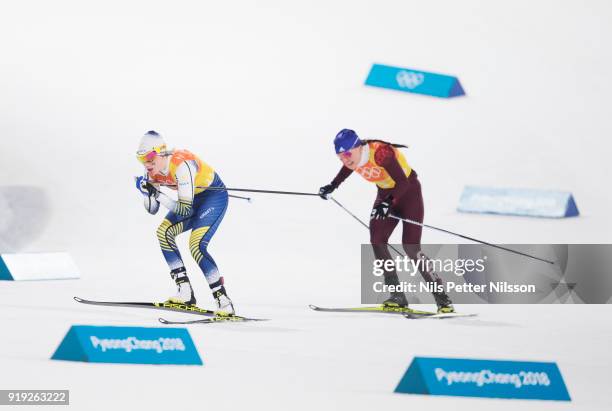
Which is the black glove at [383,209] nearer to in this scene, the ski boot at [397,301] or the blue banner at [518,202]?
the ski boot at [397,301]

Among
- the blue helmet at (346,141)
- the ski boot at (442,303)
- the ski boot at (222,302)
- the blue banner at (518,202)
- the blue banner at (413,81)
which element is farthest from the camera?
the blue banner at (413,81)

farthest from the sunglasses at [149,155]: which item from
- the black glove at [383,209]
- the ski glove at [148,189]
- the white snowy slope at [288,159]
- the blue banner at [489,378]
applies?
the blue banner at [489,378]

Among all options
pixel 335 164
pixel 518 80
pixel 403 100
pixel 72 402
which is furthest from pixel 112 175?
pixel 72 402

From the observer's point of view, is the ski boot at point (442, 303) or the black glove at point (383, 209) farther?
the ski boot at point (442, 303)

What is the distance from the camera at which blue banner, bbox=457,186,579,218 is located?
14.0 metres

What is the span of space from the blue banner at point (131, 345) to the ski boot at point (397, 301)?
9.63 ft

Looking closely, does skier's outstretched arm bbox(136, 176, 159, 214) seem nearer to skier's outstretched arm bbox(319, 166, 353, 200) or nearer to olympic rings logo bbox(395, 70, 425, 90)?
skier's outstretched arm bbox(319, 166, 353, 200)

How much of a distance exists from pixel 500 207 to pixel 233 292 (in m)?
4.29

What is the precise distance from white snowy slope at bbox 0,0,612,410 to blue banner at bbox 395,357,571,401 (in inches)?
2.6

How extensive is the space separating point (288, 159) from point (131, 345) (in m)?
8.91

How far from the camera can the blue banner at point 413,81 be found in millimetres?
17297

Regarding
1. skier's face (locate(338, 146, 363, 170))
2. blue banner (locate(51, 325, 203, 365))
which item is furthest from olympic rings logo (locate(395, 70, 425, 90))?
blue banner (locate(51, 325, 203, 365))

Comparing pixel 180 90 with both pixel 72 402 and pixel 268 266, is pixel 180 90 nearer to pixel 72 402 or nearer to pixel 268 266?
pixel 268 266

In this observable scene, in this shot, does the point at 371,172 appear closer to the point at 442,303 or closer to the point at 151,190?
the point at 442,303
